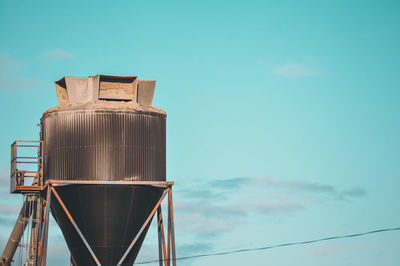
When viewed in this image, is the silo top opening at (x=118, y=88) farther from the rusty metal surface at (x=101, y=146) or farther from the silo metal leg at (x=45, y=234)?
the silo metal leg at (x=45, y=234)

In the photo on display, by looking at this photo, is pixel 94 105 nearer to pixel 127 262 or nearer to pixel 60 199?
pixel 60 199

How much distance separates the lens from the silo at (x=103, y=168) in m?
45.4

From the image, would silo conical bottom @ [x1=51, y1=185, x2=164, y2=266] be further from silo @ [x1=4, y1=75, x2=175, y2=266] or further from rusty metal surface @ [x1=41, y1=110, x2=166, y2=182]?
rusty metal surface @ [x1=41, y1=110, x2=166, y2=182]

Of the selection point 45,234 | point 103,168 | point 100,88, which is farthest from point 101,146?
point 45,234

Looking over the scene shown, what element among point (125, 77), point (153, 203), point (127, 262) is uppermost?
point (125, 77)

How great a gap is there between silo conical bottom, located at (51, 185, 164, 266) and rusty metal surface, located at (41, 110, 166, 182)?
0.67 metres

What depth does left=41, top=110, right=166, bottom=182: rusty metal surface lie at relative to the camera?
1791 inches

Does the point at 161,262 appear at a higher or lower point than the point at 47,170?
lower

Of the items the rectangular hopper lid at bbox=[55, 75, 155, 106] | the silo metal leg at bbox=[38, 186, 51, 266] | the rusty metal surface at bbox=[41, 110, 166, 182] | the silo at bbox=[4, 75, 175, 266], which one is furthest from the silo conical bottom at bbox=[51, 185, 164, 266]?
the rectangular hopper lid at bbox=[55, 75, 155, 106]

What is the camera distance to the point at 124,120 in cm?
4616

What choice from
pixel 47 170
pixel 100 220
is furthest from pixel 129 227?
pixel 47 170

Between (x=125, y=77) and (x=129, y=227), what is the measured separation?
7981 millimetres

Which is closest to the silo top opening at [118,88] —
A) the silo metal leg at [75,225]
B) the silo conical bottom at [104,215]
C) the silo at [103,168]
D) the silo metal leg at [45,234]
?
the silo at [103,168]

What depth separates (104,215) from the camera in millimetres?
45594
